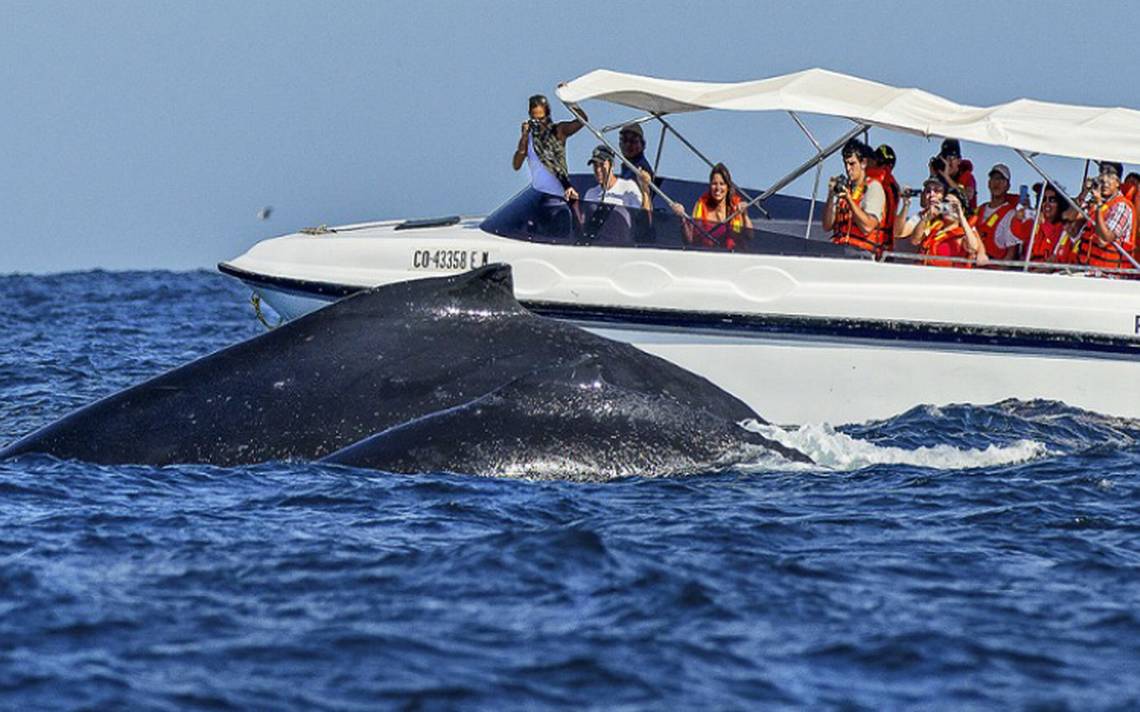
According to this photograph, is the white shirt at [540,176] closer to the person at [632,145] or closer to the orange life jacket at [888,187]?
the person at [632,145]

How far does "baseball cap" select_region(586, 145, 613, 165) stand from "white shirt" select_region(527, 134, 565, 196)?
14.0 inches

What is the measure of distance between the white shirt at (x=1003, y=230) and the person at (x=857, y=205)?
35.2 inches

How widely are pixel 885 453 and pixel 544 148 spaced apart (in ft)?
17.4

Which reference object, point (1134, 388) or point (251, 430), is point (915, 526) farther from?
point (1134, 388)

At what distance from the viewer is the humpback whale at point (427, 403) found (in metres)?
10.3

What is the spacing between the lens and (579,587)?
26.2 ft

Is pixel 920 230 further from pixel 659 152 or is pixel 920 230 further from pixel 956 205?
pixel 659 152

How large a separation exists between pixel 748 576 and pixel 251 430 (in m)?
3.37

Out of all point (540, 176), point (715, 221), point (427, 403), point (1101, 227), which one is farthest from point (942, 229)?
point (427, 403)

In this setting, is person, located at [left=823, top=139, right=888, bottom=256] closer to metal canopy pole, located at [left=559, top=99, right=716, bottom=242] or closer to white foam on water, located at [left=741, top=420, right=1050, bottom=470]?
metal canopy pole, located at [left=559, top=99, right=716, bottom=242]

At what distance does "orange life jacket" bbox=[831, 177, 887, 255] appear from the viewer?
15.6 meters

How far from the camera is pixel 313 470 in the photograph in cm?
1018

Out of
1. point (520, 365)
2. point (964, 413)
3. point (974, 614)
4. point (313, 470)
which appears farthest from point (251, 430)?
point (964, 413)

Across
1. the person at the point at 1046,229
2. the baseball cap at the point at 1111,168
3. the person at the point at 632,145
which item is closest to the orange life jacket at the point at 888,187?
the person at the point at 1046,229
